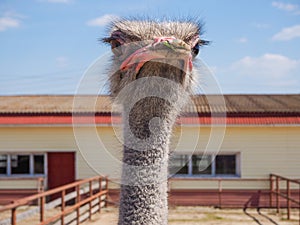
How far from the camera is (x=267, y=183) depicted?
13766mm

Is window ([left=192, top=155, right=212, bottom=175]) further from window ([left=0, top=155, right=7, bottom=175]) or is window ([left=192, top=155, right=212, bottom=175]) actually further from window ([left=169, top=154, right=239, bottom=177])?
window ([left=0, top=155, right=7, bottom=175])

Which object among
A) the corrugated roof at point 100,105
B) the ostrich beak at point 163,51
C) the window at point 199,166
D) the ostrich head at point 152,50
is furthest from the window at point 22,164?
the ostrich beak at point 163,51

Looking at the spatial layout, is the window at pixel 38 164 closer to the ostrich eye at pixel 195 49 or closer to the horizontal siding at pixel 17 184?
the horizontal siding at pixel 17 184

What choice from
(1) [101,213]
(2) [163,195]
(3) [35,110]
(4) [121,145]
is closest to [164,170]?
(2) [163,195]

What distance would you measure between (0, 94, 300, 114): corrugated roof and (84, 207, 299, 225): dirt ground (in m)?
2.46

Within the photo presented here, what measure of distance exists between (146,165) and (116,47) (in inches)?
22.7

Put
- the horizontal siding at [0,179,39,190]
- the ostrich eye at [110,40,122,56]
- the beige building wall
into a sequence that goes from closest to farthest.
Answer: the ostrich eye at [110,40,122,56], the beige building wall, the horizontal siding at [0,179,39,190]

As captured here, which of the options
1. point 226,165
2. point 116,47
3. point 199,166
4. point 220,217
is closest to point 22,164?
point 199,166

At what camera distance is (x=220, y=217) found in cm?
1168

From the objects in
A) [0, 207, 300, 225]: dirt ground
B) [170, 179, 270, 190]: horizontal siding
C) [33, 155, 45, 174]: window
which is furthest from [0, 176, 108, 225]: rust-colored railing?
[170, 179, 270, 190]: horizontal siding

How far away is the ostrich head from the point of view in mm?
2193

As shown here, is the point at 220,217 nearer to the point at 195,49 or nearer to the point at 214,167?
the point at 214,167

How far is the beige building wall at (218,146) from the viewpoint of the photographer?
1376cm

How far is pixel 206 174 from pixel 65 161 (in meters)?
3.80
